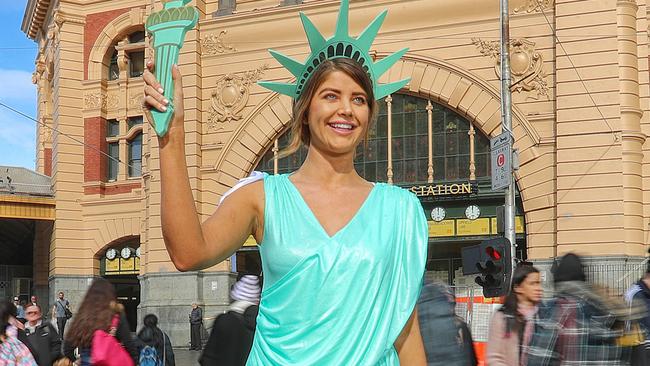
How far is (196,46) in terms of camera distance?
2638 cm

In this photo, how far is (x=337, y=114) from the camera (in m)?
2.58

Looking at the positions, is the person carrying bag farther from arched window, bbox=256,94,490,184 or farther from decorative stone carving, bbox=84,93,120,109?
decorative stone carving, bbox=84,93,120,109

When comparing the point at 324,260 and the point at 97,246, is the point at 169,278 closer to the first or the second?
the point at 97,246

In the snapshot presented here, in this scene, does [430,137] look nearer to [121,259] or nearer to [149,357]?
[121,259]

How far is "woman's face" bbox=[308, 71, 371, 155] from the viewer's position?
2.59m

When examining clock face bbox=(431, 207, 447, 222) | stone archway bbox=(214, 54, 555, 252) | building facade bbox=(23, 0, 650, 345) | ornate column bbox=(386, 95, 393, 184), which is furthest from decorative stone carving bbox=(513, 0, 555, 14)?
clock face bbox=(431, 207, 447, 222)

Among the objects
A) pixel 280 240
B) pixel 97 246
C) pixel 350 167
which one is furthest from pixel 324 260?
pixel 97 246

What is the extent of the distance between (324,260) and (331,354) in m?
0.26

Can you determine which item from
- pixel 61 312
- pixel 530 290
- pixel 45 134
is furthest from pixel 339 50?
pixel 45 134

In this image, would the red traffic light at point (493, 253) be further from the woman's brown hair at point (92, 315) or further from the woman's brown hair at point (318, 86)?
the woman's brown hair at point (318, 86)

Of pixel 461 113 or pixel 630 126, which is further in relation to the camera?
pixel 461 113

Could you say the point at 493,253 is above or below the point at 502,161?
below

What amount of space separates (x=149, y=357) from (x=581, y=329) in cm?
729

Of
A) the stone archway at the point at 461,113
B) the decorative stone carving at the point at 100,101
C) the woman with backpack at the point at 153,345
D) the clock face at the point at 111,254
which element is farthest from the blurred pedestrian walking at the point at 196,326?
the woman with backpack at the point at 153,345
